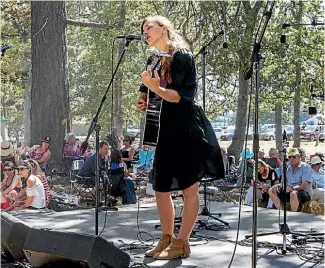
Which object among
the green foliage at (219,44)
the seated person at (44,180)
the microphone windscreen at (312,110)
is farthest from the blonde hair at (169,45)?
the green foliage at (219,44)

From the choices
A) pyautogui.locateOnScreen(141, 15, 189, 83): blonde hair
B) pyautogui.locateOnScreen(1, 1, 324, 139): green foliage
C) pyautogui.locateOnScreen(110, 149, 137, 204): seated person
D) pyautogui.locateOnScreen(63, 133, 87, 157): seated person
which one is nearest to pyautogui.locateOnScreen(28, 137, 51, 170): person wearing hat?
pyautogui.locateOnScreen(63, 133, 87, 157): seated person

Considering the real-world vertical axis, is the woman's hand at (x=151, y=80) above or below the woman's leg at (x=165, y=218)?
above

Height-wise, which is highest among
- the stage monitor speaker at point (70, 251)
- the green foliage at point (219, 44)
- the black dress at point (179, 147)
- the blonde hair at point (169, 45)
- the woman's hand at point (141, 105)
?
Answer: the green foliage at point (219, 44)

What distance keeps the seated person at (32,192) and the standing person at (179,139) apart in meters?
2.99

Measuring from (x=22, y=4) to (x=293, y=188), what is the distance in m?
10.7

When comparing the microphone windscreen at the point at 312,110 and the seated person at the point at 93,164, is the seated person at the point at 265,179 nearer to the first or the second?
the seated person at the point at 93,164

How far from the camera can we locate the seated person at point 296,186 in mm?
6660

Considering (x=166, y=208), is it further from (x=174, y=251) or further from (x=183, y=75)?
(x=183, y=75)

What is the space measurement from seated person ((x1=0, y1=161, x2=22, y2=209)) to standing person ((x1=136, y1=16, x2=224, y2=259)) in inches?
124

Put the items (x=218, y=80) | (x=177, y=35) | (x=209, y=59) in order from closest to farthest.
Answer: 1. (x=177, y=35)
2. (x=209, y=59)
3. (x=218, y=80)

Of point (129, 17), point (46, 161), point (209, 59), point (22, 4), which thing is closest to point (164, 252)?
point (46, 161)

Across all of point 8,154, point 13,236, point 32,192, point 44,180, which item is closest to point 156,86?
point 13,236

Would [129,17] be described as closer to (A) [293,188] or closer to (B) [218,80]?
(B) [218,80]

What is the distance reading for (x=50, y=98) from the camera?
9922 mm
